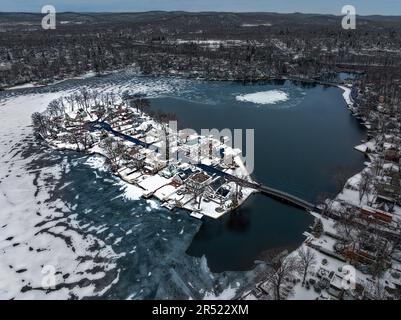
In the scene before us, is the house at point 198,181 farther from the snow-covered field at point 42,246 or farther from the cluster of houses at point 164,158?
the snow-covered field at point 42,246

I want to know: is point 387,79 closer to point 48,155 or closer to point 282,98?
point 282,98

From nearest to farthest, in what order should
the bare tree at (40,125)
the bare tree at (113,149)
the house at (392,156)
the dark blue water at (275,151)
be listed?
the dark blue water at (275,151), the house at (392,156), the bare tree at (113,149), the bare tree at (40,125)

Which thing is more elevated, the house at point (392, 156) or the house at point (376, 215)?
the house at point (392, 156)

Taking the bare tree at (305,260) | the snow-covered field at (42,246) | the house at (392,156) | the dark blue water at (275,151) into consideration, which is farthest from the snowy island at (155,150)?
the house at (392,156)

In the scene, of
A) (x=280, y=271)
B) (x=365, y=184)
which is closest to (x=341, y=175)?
(x=365, y=184)

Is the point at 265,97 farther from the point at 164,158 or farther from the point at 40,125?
the point at 40,125

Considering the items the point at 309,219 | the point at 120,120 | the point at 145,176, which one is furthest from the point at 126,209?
the point at 120,120
